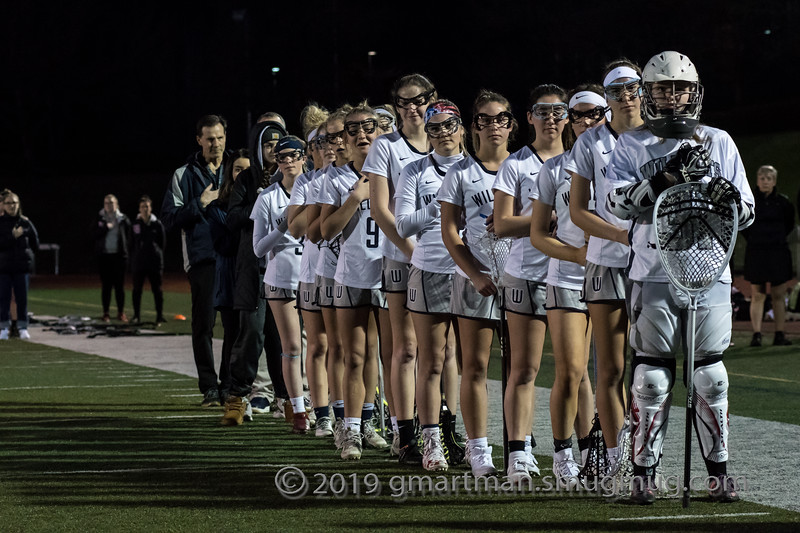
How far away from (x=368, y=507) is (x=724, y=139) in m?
2.40

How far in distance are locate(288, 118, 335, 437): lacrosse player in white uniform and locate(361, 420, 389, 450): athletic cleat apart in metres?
0.50

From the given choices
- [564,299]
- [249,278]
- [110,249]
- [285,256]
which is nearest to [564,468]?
[564,299]

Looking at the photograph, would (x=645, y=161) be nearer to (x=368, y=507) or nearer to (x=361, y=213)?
(x=368, y=507)

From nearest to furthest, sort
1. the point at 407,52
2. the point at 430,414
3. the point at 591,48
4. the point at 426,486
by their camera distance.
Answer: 1. the point at 426,486
2. the point at 430,414
3. the point at 591,48
4. the point at 407,52

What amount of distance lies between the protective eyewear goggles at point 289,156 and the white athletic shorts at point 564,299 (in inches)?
130

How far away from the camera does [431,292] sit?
7.68m

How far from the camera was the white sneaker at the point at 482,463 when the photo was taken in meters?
7.28

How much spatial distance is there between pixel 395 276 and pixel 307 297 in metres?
1.34

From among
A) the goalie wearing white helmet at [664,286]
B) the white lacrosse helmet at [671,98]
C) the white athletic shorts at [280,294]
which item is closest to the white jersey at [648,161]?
the goalie wearing white helmet at [664,286]

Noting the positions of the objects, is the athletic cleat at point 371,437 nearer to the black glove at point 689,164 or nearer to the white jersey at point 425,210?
the white jersey at point 425,210

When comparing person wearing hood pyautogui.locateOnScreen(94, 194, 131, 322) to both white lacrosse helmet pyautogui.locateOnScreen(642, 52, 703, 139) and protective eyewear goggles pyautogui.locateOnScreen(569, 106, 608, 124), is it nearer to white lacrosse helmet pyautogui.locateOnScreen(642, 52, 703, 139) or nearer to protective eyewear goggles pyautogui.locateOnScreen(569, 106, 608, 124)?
protective eyewear goggles pyautogui.locateOnScreen(569, 106, 608, 124)

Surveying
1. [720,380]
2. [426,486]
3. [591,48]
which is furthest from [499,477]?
[591,48]

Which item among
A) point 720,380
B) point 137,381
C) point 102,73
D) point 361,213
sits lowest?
point 137,381

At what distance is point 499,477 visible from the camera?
7320mm
